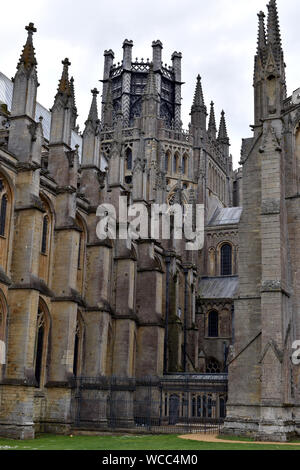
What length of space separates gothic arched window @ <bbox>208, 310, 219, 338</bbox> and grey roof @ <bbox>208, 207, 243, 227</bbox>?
11.2 m

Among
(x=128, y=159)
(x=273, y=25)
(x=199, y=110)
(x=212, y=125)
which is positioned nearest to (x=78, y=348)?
(x=273, y=25)

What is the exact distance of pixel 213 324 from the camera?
5506cm

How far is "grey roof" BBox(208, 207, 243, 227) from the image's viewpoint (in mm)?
64688

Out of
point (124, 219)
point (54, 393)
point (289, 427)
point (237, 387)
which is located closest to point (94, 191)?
point (124, 219)

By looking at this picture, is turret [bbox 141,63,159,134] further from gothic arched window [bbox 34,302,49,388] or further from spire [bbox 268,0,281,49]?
gothic arched window [bbox 34,302,49,388]

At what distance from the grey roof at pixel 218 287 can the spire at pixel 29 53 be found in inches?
1228

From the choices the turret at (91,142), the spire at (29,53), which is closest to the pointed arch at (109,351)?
the turret at (91,142)

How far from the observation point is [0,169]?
28.2 metres

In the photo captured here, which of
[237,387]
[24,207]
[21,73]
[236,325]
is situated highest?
[21,73]

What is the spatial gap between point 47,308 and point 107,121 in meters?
41.7

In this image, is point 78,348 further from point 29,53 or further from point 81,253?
point 29,53

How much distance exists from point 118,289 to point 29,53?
1490 centimetres

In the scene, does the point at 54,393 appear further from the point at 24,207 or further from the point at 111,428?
the point at 24,207

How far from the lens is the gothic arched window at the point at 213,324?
179 ft
